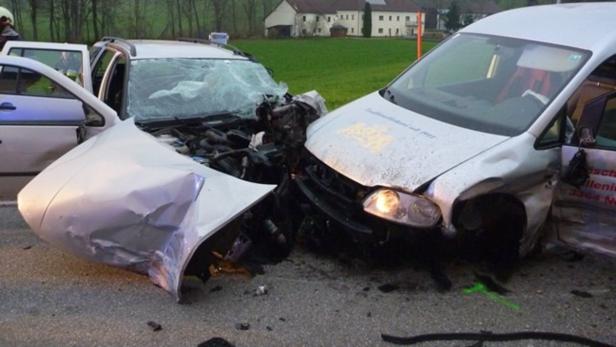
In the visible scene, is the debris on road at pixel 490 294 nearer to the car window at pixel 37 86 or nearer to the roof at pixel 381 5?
the car window at pixel 37 86

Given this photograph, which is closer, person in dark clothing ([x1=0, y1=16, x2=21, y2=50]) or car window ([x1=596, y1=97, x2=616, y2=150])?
car window ([x1=596, y1=97, x2=616, y2=150])

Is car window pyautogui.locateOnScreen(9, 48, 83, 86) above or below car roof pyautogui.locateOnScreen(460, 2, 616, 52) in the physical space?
below

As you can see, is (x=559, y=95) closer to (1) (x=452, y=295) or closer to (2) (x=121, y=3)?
(1) (x=452, y=295)

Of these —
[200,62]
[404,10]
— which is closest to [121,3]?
[200,62]

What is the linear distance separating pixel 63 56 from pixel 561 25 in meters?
4.89

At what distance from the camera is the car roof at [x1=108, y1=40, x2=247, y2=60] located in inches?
242

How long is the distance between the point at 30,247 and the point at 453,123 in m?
3.26

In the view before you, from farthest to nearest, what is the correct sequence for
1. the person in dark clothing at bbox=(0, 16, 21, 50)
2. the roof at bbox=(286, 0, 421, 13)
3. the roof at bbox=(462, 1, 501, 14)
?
the roof at bbox=(462, 1, 501, 14), the roof at bbox=(286, 0, 421, 13), the person in dark clothing at bbox=(0, 16, 21, 50)

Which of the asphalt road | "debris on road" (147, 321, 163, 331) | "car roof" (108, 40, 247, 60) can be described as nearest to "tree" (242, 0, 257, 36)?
"car roof" (108, 40, 247, 60)

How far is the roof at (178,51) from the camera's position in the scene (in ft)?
20.2

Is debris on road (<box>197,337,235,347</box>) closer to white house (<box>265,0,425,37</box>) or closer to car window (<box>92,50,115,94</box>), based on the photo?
car window (<box>92,50,115,94</box>)

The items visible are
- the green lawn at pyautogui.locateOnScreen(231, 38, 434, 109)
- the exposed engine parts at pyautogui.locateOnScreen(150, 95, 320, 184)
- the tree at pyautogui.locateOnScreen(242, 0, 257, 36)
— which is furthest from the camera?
the tree at pyautogui.locateOnScreen(242, 0, 257, 36)

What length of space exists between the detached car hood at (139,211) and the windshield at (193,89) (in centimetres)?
168

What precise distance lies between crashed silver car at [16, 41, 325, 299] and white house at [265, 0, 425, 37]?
3000 inches
